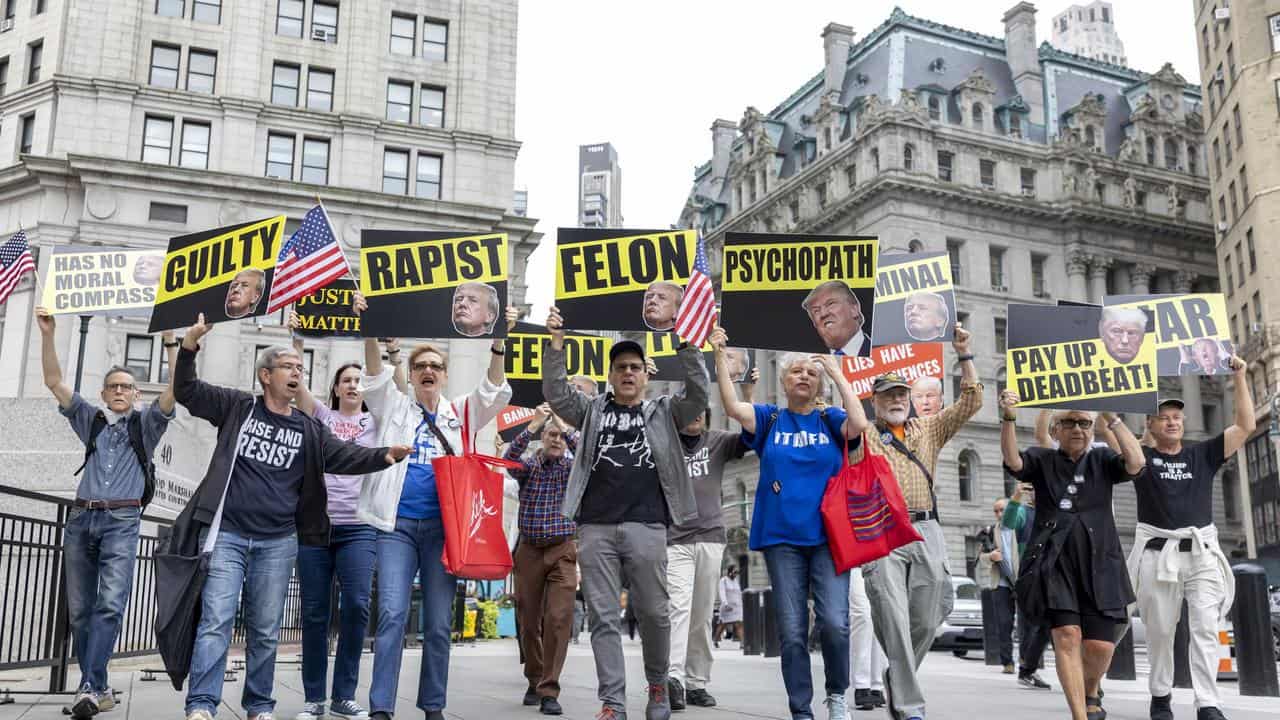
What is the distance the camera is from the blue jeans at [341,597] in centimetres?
752

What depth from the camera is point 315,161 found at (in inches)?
1905

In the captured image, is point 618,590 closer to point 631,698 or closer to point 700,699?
point 700,699

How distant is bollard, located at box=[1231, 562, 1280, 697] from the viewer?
35.1ft

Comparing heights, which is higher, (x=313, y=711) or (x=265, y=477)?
(x=265, y=477)

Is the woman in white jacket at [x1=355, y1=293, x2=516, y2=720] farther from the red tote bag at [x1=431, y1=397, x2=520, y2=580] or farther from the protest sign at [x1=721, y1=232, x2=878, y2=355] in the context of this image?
the protest sign at [x1=721, y1=232, x2=878, y2=355]

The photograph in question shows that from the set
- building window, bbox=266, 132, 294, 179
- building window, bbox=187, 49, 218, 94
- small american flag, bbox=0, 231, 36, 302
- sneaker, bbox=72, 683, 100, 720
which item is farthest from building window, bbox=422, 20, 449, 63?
sneaker, bbox=72, 683, 100, 720

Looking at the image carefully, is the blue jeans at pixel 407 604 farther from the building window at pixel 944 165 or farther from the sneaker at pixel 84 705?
the building window at pixel 944 165

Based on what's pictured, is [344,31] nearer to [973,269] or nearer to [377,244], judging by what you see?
[973,269]

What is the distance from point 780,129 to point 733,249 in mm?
69410

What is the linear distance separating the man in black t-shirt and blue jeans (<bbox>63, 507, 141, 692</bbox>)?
289 inches

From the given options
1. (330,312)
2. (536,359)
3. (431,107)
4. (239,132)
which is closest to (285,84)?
(239,132)

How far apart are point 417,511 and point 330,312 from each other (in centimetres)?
345

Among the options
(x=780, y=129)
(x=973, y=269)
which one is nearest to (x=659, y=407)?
(x=973, y=269)

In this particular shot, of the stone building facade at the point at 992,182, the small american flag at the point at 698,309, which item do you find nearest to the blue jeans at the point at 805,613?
the small american flag at the point at 698,309
